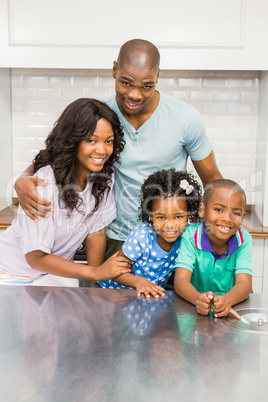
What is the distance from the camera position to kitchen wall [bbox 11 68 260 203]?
9.86 feet

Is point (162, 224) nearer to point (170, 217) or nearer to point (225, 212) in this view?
point (170, 217)

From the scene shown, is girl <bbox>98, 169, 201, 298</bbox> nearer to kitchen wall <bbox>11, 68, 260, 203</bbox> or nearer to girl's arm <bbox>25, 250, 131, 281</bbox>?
girl's arm <bbox>25, 250, 131, 281</bbox>

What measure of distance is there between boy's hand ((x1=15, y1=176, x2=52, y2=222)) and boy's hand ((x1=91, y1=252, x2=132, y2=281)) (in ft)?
0.86

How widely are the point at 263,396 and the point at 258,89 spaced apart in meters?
2.52

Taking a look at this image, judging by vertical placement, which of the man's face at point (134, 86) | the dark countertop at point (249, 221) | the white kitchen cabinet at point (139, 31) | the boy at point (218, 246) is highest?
the white kitchen cabinet at point (139, 31)

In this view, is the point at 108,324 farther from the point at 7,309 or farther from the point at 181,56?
the point at 181,56

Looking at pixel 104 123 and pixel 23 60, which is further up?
pixel 23 60

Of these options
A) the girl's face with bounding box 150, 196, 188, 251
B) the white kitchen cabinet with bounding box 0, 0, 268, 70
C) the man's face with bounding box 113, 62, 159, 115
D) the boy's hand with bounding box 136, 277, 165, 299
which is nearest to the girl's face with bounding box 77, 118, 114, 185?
the man's face with bounding box 113, 62, 159, 115

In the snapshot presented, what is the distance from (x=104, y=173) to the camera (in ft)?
5.75

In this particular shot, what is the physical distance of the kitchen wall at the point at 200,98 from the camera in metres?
3.00

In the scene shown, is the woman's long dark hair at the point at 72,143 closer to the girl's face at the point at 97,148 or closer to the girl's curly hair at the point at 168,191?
the girl's face at the point at 97,148

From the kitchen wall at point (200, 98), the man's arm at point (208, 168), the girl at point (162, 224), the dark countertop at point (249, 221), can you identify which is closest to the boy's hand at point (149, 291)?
the girl at point (162, 224)

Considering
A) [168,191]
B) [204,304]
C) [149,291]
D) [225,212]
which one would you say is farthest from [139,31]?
[204,304]

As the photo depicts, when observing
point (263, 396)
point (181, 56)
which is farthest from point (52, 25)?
point (263, 396)
